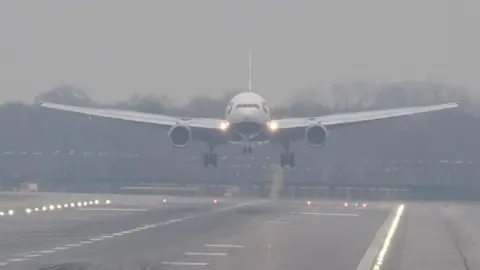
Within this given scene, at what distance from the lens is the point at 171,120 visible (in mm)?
66688

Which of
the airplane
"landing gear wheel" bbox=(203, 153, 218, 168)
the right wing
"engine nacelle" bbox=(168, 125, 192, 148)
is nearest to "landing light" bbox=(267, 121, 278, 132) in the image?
the airplane

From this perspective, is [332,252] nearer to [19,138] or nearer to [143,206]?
[143,206]

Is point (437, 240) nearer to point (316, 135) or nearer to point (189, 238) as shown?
point (189, 238)

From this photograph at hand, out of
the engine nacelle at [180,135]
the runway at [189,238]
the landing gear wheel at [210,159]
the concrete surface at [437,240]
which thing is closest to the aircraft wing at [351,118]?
the landing gear wheel at [210,159]

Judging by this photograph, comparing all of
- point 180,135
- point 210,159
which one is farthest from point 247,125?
point 210,159

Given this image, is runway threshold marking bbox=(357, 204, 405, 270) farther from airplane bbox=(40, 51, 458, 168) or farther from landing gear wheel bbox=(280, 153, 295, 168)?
landing gear wheel bbox=(280, 153, 295, 168)

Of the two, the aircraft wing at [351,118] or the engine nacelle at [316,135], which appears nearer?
the engine nacelle at [316,135]

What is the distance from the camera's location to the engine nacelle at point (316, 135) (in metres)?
62.6

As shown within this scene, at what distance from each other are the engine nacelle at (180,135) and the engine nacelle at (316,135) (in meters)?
7.07

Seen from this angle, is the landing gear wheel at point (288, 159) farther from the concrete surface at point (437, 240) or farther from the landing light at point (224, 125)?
the concrete surface at point (437, 240)

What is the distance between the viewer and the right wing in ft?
205

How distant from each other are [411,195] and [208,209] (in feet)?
83.0

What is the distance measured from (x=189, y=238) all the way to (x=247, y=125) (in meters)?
24.5

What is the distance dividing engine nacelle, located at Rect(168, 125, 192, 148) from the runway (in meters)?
6.49
